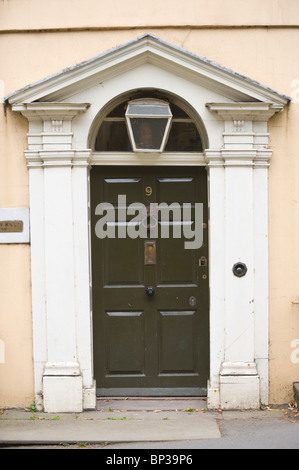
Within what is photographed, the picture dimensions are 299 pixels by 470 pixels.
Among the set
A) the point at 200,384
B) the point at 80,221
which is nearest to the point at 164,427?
the point at 200,384

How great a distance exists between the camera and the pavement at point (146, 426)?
5.49 m

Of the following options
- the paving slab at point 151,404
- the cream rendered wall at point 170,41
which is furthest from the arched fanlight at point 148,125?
the paving slab at point 151,404

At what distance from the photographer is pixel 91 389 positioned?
6.24 meters

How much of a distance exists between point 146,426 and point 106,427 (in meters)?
0.37

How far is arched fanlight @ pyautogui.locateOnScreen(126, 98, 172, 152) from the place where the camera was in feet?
20.1

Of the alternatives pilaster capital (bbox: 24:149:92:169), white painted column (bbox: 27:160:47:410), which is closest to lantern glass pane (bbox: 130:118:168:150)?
pilaster capital (bbox: 24:149:92:169)

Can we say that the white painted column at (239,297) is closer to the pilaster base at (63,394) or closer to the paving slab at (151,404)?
the paving slab at (151,404)

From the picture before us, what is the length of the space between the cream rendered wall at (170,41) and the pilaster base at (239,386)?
1.27m

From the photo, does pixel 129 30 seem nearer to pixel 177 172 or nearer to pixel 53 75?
pixel 53 75

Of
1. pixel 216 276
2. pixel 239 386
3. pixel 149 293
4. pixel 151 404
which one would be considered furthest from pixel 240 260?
pixel 151 404

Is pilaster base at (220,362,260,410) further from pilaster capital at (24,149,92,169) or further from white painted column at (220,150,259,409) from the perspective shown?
pilaster capital at (24,149,92,169)

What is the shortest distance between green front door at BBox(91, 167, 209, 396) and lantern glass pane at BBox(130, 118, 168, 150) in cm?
33

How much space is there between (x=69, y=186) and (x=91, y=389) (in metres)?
2.04

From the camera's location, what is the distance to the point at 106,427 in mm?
5828
